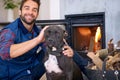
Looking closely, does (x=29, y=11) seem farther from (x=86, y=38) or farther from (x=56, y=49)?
(x=86, y=38)

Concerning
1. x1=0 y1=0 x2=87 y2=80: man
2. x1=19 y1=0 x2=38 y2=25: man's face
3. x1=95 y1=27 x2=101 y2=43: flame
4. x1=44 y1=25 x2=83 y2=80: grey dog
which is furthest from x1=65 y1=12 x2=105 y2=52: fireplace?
x1=44 y1=25 x2=83 y2=80: grey dog

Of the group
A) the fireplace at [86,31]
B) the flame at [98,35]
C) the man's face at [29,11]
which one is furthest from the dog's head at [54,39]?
the flame at [98,35]

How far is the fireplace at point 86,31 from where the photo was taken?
3.06m

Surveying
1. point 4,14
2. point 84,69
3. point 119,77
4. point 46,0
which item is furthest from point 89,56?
point 4,14

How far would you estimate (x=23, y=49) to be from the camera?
→ 168 centimetres

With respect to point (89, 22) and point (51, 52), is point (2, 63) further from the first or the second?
point (89, 22)

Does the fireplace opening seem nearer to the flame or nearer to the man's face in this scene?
the flame

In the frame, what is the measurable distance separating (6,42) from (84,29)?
63.4 inches

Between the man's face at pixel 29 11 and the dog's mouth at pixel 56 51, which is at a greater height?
the man's face at pixel 29 11

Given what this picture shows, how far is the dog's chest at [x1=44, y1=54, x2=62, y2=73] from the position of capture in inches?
58.7

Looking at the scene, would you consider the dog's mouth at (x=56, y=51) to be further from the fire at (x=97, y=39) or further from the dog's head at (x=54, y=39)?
the fire at (x=97, y=39)

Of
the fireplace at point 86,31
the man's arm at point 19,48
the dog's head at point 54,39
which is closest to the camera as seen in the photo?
the dog's head at point 54,39

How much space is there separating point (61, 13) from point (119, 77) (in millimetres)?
1872

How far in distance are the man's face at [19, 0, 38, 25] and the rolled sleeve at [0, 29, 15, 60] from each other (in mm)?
120
